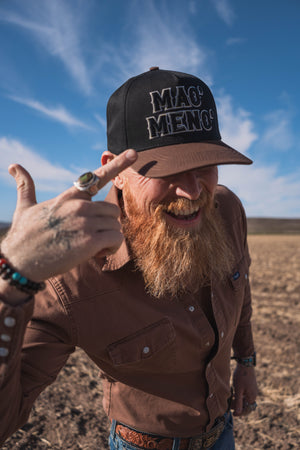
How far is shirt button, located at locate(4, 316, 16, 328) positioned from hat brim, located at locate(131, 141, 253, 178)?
2.96 ft

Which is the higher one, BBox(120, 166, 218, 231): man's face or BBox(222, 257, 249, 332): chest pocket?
BBox(120, 166, 218, 231): man's face

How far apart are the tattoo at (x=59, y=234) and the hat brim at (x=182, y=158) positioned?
651mm

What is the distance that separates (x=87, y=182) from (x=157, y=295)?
826mm

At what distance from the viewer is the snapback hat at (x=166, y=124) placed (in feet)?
5.76

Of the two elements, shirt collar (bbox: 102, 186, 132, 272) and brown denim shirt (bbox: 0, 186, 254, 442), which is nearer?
brown denim shirt (bbox: 0, 186, 254, 442)

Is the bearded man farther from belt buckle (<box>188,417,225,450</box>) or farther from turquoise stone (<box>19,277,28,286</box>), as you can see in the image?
turquoise stone (<box>19,277,28,286</box>)

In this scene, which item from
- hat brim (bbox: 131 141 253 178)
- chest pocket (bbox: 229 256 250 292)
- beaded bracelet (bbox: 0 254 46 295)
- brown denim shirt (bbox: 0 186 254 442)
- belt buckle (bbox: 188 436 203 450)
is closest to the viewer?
beaded bracelet (bbox: 0 254 46 295)

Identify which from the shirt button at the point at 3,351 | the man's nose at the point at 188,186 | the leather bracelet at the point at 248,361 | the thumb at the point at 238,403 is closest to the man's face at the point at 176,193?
the man's nose at the point at 188,186

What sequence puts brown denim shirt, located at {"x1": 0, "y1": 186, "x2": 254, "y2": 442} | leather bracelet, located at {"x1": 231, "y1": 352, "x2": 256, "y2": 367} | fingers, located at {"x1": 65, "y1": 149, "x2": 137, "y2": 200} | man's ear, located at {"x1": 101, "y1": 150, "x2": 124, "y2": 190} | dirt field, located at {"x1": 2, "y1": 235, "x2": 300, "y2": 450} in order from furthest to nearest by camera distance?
dirt field, located at {"x1": 2, "y1": 235, "x2": 300, "y2": 450}, leather bracelet, located at {"x1": 231, "y1": 352, "x2": 256, "y2": 367}, man's ear, located at {"x1": 101, "y1": 150, "x2": 124, "y2": 190}, brown denim shirt, located at {"x1": 0, "y1": 186, "x2": 254, "y2": 442}, fingers, located at {"x1": 65, "y1": 149, "x2": 137, "y2": 200}

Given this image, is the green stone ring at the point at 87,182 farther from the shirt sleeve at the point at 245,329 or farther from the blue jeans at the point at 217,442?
the shirt sleeve at the point at 245,329

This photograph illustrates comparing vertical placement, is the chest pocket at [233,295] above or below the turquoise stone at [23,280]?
below

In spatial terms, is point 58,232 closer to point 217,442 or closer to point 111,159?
point 111,159

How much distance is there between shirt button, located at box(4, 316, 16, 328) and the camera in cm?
119

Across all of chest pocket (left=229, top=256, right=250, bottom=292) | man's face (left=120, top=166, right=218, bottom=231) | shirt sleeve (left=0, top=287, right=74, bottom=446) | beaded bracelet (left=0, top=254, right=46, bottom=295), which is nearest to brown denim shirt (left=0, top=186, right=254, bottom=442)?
shirt sleeve (left=0, top=287, right=74, bottom=446)
